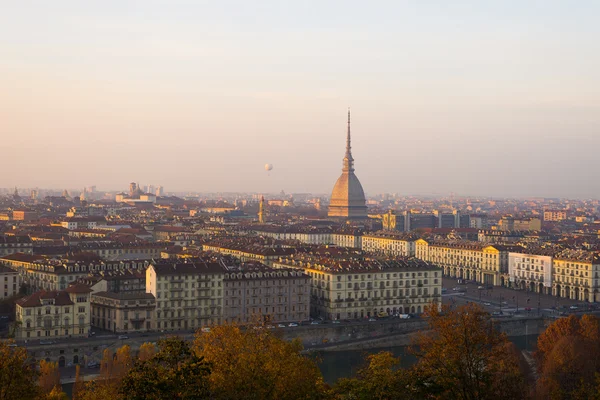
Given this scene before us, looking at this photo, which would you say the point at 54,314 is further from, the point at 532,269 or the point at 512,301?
the point at 532,269

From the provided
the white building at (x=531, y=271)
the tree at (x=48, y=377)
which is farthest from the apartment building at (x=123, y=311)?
the white building at (x=531, y=271)

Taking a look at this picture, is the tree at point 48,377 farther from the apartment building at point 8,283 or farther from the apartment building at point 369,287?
the apartment building at point 369,287

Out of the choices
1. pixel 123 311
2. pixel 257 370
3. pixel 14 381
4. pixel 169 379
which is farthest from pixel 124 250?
pixel 169 379

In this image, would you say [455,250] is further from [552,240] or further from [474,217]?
[474,217]

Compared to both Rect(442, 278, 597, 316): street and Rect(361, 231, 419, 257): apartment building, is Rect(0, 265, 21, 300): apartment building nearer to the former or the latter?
Rect(442, 278, 597, 316): street

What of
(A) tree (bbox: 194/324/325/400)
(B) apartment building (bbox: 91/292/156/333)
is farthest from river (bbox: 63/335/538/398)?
(A) tree (bbox: 194/324/325/400)

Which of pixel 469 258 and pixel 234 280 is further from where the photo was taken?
pixel 469 258

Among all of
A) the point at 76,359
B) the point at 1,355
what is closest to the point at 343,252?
the point at 76,359
